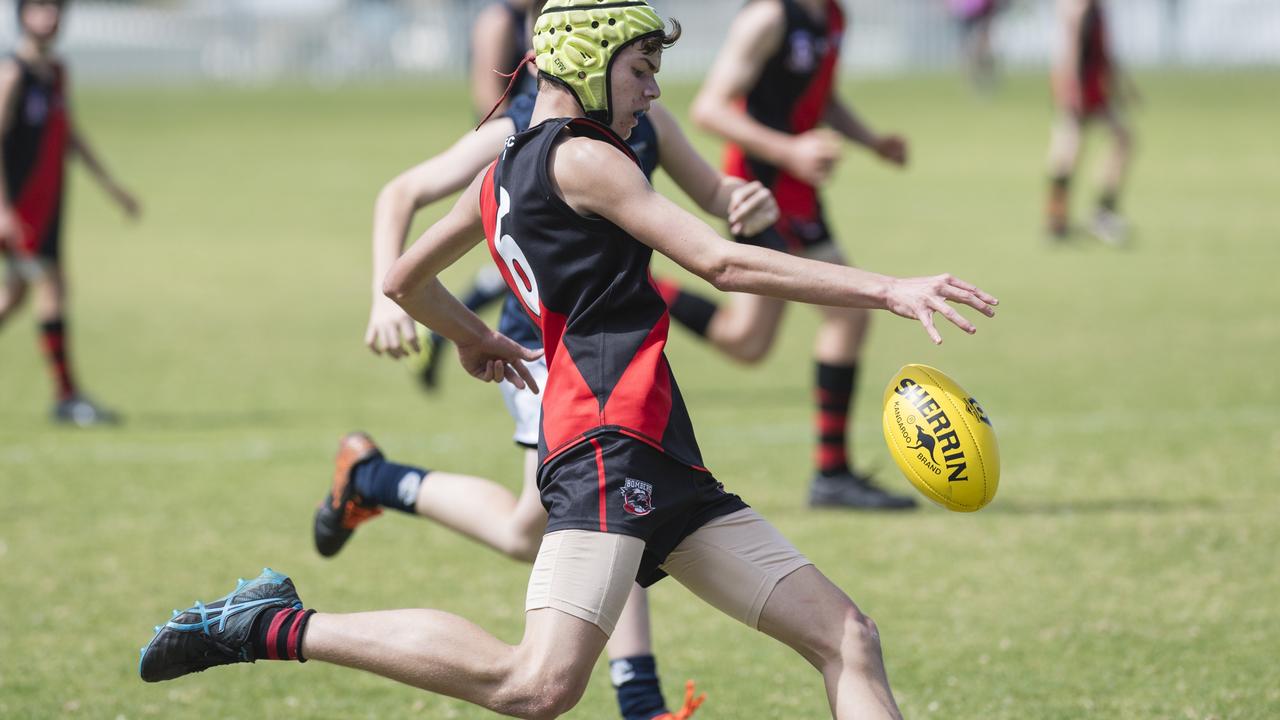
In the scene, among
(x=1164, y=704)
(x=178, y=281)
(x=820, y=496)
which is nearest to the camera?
(x=1164, y=704)

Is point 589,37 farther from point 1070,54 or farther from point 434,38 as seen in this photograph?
point 434,38

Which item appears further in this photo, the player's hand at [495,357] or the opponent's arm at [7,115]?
the opponent's arm at [7,115]

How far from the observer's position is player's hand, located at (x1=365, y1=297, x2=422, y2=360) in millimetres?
4410

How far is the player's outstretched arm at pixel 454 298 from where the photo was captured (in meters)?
3.94

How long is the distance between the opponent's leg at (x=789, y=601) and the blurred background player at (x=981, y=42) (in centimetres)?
3211

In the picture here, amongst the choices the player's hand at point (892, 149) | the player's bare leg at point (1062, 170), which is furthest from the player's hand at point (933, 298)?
the player's bare leg at point (1062, 170)

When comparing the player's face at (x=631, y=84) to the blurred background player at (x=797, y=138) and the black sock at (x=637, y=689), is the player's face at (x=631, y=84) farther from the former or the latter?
the blurred background player at (x=797, y=138)

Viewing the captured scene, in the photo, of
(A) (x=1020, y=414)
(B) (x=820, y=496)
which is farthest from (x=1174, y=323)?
(B) (x=820, y=496)

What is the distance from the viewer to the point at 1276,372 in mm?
9875

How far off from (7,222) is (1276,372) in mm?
7584

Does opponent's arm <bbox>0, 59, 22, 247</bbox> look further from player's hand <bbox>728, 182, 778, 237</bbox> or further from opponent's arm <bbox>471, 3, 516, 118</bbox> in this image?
player's hand <bbox>728, 182, 778, 237</bbox>

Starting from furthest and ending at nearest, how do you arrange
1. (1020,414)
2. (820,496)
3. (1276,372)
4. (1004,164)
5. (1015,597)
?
(1004,164) → (1276,372) → (1020,414) → (820,496) → (1015,597)

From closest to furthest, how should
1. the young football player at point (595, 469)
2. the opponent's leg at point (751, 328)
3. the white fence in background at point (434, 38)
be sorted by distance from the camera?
the young football player at point (595, 469), the opponent's leg at point (751, 328), the white fence in background at point (434, 38)

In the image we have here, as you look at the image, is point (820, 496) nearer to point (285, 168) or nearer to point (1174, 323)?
point (1174, 323)
